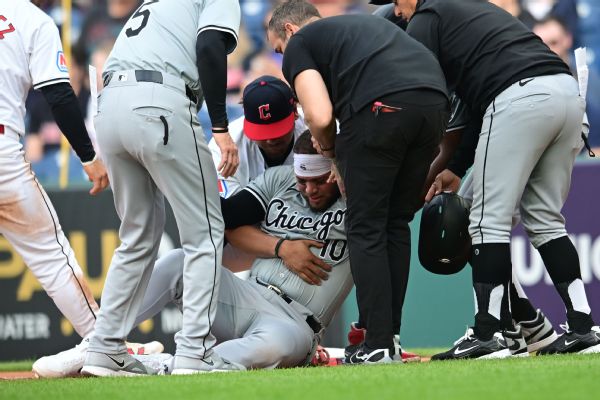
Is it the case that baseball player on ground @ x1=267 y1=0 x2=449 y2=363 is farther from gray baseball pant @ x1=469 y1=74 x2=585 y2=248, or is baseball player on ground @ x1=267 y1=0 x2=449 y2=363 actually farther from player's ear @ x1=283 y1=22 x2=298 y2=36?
player's ear @ x1=283 y1=22 x2=298 y2=36

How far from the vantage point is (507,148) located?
4637 millimetres

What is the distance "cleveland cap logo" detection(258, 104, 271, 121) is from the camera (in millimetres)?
Answer: 5363

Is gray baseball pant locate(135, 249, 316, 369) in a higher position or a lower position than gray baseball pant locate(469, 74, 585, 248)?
lower

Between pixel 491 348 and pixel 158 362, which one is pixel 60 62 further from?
pixel 491 348

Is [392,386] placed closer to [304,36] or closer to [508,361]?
[508,361]

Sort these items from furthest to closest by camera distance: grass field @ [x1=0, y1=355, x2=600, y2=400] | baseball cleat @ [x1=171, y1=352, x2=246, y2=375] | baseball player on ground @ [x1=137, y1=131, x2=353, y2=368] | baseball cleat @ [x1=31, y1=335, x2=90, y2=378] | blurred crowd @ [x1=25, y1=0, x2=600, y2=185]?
blurred crowd @ [x1=25, y1=0, x2=600, y2=185]
baseball player on ground @ [x1=137, y1=131, x2=353, y2=368]
baseball cleat @ [x1=31, y1=335, x2=90, y2=378]
baseball cleat @ [x1=171, y1=352, x2=246, y2=375]
grass field @ [x1=0, y1=355, x2=600, y2=400]

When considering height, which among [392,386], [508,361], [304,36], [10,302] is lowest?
[10,302]

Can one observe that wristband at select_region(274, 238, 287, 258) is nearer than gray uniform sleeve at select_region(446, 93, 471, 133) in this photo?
Yes

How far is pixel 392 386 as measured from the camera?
354 centimetres

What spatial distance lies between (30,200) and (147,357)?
1010 millimetres

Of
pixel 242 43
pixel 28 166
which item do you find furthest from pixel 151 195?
pixel 242 43

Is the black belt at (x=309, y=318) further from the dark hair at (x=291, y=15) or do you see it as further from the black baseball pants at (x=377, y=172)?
the dark hair at (x=291, y=15)

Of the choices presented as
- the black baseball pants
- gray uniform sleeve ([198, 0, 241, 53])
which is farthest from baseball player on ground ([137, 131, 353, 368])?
gray uniform sleeve ([198, 0, 241, 53])

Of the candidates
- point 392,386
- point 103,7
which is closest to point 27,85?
point 392,386
